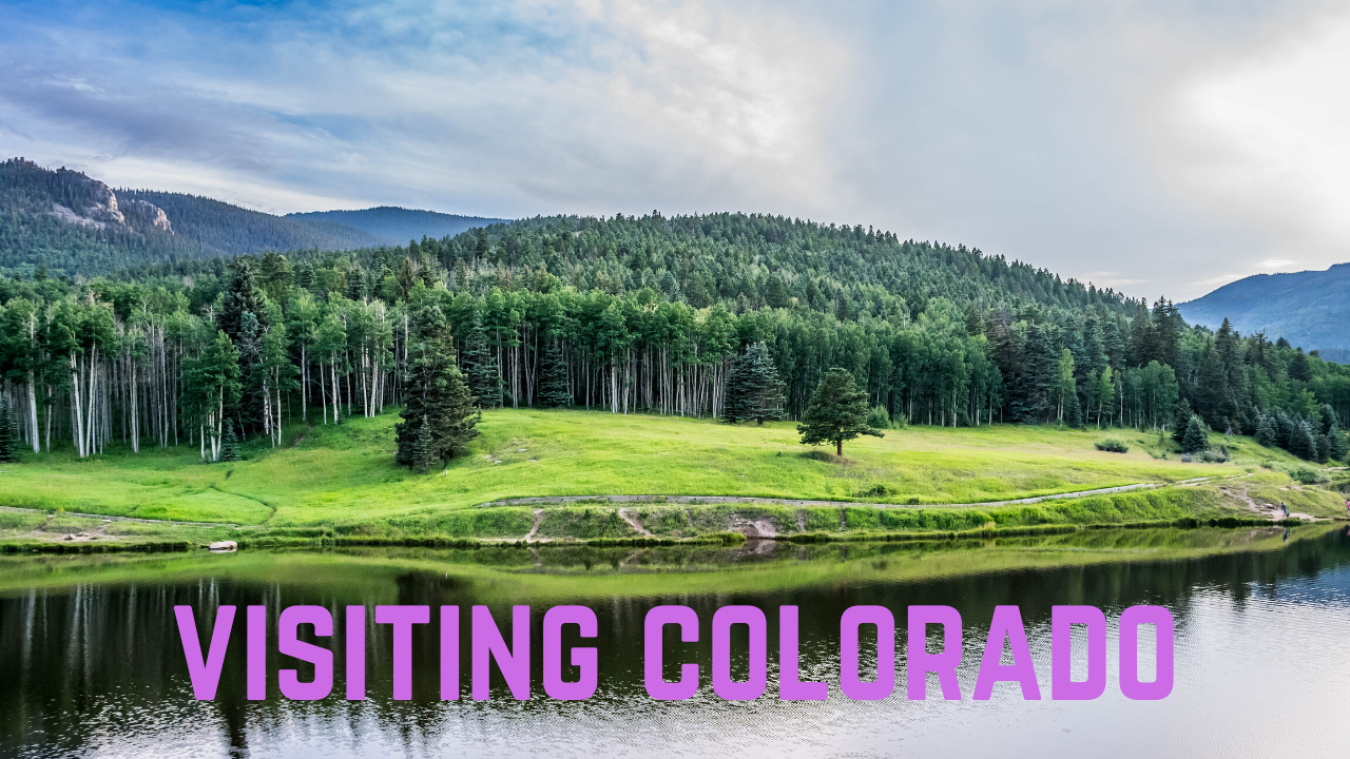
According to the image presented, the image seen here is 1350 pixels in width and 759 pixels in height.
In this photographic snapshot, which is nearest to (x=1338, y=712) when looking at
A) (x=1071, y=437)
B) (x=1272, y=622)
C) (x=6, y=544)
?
(x=1272, y=622)

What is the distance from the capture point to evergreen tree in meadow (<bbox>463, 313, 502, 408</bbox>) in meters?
103

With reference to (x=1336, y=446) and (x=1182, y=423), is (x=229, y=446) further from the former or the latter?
(x=1336, y=446)

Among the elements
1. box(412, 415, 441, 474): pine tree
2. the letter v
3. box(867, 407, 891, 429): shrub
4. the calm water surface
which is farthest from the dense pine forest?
the letter v

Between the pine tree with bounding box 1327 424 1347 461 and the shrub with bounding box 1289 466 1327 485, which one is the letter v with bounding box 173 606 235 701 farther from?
the pine tree with bounding box 1327 424 1347 461

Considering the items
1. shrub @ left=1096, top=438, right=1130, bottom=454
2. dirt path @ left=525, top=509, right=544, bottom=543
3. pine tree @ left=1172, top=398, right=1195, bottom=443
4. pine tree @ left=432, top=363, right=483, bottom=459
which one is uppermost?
pine tree @ left=432, top=363, right=483, bottom=459

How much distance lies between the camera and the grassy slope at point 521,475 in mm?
63906

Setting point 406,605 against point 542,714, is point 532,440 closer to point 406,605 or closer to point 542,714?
point 406,605

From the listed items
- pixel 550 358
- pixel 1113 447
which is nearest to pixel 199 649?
pixel 550 358

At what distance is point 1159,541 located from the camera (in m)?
64.4

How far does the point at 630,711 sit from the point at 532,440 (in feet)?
187

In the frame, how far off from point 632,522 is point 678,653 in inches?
1074

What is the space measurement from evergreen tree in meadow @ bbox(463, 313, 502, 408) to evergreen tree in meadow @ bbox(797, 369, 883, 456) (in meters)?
46.0

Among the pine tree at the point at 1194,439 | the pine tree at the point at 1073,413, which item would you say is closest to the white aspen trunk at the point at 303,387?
the pine tree at the point at 1073,413

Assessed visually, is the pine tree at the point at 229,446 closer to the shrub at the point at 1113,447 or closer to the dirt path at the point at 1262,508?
the dirt path at the point at 1262,508
